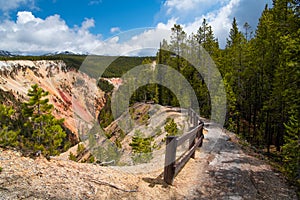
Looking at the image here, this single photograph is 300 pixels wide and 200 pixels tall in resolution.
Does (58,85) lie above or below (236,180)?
above

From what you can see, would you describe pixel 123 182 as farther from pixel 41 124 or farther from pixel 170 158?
pixel 41 124

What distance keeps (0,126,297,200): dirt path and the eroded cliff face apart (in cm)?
5307

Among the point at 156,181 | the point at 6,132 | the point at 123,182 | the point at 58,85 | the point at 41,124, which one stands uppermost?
the point at 58,85

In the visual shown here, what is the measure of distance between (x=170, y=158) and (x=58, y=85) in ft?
308

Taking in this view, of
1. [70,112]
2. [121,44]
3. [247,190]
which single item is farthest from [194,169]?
[70,112]

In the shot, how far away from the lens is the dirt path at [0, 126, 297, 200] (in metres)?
3.93

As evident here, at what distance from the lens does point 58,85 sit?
89.4 m

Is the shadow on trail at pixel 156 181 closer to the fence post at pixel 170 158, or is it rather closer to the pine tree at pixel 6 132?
the fence post at pixel 170 158

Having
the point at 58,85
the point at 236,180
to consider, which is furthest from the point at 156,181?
the point at 58,85

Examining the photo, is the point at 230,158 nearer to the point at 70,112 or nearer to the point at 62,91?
the point at 70,112

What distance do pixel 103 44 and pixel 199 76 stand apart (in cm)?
1965

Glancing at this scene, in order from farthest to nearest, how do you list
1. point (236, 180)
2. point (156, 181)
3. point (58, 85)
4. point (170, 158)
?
point (58, 85)
point (236, 180)
point (156, 181)
point (170, 158)

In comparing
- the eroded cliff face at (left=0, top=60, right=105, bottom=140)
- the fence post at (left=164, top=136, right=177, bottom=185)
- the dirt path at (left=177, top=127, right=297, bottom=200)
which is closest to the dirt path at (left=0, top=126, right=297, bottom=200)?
the dirt path at (left=177, top=127, right=297, bottom=200)

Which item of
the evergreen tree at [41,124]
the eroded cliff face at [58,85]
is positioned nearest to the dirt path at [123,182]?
the evergreen tree at [41,124]
